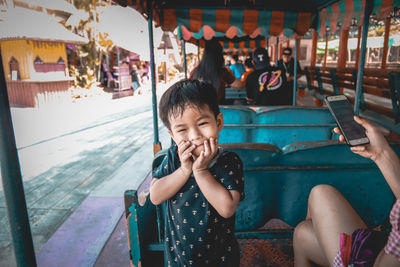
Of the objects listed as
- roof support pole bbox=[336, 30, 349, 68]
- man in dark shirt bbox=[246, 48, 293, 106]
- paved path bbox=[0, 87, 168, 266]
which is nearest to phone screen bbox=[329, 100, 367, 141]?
paved path bbox=[0, 87, 168, 266]

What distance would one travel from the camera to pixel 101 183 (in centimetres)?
392

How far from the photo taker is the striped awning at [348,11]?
3.67m

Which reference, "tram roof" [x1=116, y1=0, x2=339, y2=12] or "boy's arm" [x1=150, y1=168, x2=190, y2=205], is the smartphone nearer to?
"boy's arm" [x1=150, y1=168, x2=190, y2=205]

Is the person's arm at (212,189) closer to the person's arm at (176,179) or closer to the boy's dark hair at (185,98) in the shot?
the person's arm at (176,179)

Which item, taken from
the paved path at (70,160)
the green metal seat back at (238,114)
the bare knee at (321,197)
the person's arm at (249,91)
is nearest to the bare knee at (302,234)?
the bare knee at (321,197)

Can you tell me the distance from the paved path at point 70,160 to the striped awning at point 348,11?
4139mm

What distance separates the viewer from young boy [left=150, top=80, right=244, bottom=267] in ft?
3.71

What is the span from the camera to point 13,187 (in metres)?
0.83

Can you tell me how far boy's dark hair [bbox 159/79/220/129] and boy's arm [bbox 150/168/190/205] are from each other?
0.76 ft

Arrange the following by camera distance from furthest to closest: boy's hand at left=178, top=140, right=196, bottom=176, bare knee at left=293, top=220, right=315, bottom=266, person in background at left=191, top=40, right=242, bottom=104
Result: person in background at left=191, top=40, right=242, bottom=104 → bare knee at left=293, top=220, right=315, bottom=266 → boy's hand at left=178, top=140, right=196, bottom=176

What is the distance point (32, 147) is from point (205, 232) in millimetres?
5787

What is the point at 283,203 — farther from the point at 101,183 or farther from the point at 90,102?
the point at 90,102

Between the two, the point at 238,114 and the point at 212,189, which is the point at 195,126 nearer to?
the point at 212,189

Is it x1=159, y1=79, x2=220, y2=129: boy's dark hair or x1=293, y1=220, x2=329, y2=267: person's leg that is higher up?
x1=159, y1=79, x2=220, y2=129: boy's dark hair
